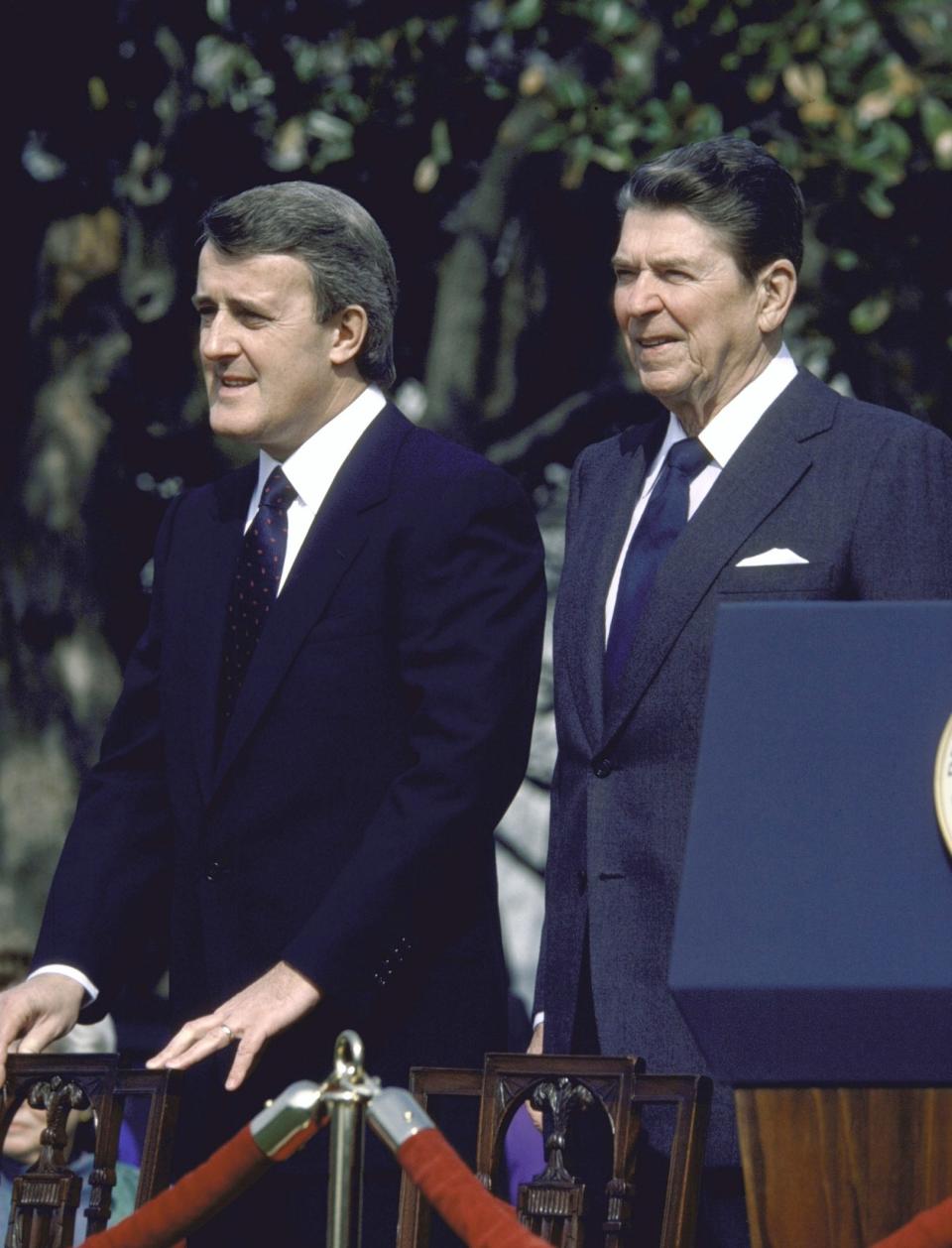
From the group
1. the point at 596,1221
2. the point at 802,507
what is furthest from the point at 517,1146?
the point at 802,507

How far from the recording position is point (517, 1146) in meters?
5.27

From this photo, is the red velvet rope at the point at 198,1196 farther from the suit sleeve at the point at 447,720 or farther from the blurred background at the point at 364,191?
the blurred background at the point at 364,191

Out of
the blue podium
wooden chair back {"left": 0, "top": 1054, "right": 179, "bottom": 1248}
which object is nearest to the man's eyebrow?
wooden chair back {"left": 0, "top": 1054, "right": 179, "bottom": 1248}

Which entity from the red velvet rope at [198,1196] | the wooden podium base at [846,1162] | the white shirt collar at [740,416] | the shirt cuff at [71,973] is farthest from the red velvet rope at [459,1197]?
the white shirt collar at [740,416]

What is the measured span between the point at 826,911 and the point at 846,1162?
266mm

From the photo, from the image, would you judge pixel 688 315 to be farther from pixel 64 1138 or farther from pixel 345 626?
pixel 64 1138

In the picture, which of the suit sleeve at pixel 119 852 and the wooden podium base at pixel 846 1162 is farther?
the suit sleeve at pixel 119 852

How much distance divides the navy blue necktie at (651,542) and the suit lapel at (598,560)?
30 millimetres

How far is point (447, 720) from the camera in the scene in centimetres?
335

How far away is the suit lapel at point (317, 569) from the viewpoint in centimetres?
345

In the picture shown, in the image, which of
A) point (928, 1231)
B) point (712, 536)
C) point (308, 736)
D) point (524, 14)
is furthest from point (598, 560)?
point (524, 14)

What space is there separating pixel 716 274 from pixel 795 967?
1.51 metres

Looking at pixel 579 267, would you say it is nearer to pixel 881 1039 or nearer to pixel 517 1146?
pixel 517 1146

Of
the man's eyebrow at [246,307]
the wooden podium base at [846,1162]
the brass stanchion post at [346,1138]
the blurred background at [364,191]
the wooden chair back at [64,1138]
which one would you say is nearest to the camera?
the wooden podium base at [846,1162]
